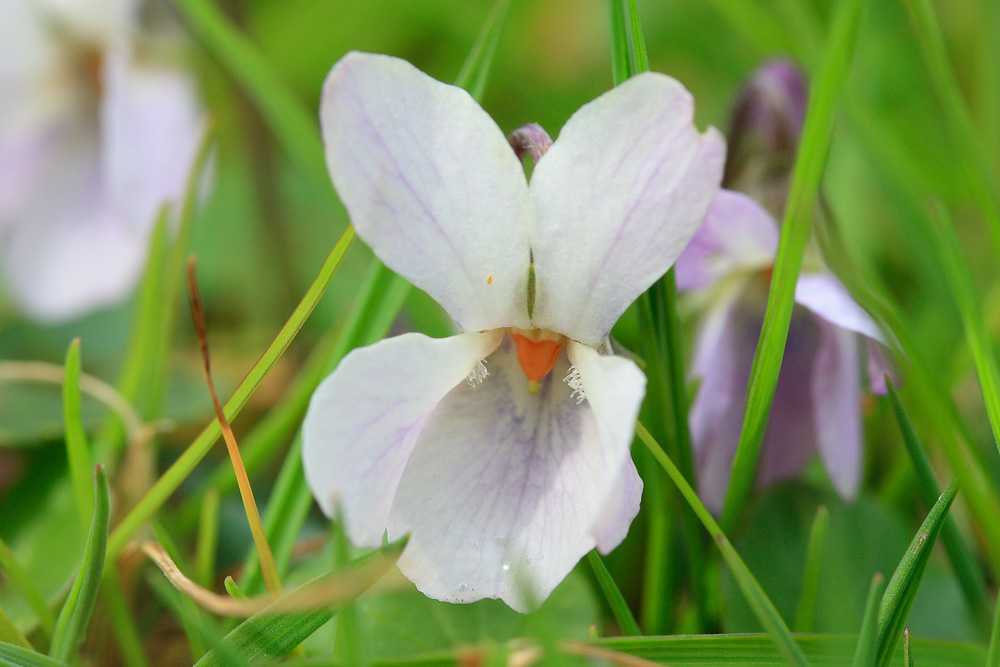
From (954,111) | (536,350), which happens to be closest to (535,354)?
(536,350)

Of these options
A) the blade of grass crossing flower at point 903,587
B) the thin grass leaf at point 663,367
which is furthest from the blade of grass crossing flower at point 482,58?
the blade of grass crossing flower at point 903,587

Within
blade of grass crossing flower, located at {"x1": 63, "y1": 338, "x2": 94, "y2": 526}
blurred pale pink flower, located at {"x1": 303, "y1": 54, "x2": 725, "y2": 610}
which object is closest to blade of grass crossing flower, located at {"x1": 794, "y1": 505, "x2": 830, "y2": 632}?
blurred pale pink flower, located at {"x1": 303, "y1": 54, "x2": 725, "y2": 610}

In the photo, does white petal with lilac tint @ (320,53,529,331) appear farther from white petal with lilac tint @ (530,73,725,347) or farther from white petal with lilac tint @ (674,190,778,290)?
white petal with lilac tint @ (674,190,778,290)

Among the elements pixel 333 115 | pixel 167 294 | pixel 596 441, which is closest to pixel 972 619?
pixel 596 441

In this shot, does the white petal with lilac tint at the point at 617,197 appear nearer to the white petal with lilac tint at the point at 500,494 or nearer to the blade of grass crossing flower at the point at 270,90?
the white petal with lilac tint at the point at 500,494

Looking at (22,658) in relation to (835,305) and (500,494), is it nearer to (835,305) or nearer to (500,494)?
(500,494)

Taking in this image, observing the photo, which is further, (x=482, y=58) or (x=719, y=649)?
(x=482, y=58)

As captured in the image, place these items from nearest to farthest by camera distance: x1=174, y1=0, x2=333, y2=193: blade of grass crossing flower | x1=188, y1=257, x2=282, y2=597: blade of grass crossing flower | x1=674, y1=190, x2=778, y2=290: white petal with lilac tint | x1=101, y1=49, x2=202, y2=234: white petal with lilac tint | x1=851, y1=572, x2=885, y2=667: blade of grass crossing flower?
x1=851, y1=572, x2=885, y2=667: blade of grass crossing flower, x1=188, y1=257, x2=282, y2=597: blade of grass crossing flower, x1=674, y1=190, x2=778, y2=290: white petal with lilac tint, x1=174, y1=0, x2=333, y2=193: blade of grass crossing flower, x1=101, y1=49, x2=202, y2=234: white petal with lilac tint
